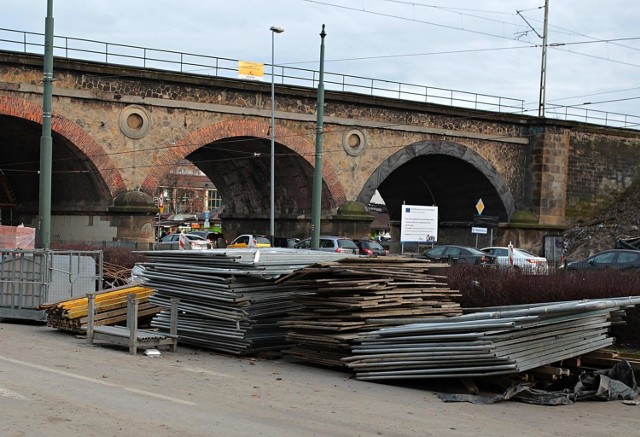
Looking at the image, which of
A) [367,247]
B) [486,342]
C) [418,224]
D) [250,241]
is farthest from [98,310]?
[418,224]

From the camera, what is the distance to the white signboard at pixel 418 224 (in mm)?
39406

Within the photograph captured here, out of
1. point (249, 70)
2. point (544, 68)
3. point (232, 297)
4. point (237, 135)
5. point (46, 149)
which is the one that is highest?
point (544, 68)

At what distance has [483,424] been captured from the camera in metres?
9.34

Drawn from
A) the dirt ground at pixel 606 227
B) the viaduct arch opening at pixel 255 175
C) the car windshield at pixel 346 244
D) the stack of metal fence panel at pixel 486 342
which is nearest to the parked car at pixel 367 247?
the car windshield at pixel 346 244

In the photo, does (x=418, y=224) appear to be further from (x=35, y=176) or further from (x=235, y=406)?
(x=235, y=406)

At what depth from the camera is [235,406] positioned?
31.4ft

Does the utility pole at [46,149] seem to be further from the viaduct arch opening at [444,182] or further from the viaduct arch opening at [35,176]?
the viaduct arch opening at [444,182]

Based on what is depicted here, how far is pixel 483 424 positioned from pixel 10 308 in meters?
11.1

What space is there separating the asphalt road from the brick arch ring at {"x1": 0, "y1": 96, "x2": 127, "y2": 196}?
72.6ft

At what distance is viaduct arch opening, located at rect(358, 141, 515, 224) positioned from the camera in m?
43.6

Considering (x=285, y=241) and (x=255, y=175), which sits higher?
(x=255, y=175)

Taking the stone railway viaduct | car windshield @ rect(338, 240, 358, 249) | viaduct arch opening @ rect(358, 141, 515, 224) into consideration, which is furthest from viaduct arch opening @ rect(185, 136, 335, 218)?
car windshield @ rect(338, 240, 358, 249)

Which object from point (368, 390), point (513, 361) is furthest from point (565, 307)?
point (368, 390)

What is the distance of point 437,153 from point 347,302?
1303 inches
